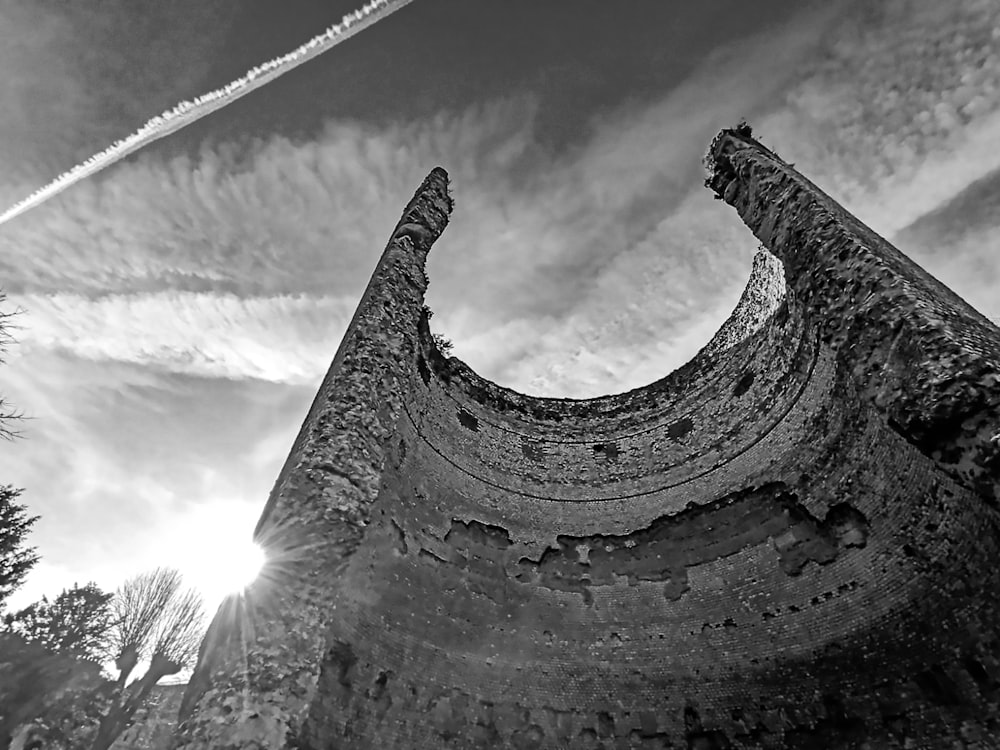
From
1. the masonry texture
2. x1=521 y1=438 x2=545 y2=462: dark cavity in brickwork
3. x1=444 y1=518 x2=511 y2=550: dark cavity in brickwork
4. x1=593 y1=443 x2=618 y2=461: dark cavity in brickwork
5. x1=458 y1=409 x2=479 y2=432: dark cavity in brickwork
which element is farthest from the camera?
x1=593 y1=443 x2=618 y2=461: dark cavity in brickwork

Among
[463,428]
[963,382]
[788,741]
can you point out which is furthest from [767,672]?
[463,428]

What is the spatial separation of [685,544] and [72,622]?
22.2 meters

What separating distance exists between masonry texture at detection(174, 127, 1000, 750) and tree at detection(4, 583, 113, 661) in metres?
17.4

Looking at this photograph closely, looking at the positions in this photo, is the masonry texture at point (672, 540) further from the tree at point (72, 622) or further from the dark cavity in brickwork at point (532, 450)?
the tree at point (72, 622)

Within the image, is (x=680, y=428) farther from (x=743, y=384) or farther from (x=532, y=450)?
(x=532, y=450)

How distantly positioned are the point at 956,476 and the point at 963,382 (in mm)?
810

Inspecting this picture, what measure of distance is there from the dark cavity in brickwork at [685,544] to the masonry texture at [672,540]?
4 centimetres

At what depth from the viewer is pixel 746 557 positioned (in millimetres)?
8914

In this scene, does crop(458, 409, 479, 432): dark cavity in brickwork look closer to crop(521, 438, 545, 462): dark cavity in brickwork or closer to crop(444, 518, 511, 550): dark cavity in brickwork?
crop(521, 438, 545, 462): dark cavity in brickwork

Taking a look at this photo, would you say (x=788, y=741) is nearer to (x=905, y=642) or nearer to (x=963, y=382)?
(x=905, y=642)

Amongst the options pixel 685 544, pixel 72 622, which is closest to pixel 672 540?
pixel 685 544

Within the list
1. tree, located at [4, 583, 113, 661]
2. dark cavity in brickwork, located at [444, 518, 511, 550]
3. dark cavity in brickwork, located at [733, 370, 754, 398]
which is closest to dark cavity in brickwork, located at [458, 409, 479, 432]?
dark cavity in brickwork, located at [444, 518, 511, 550]

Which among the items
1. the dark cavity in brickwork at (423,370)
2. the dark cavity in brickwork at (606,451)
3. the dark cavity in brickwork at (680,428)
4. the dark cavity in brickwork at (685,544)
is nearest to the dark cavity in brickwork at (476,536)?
the dark cavity in brickwork at (685,544)

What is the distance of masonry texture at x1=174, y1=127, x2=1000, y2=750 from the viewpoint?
4.47 m
